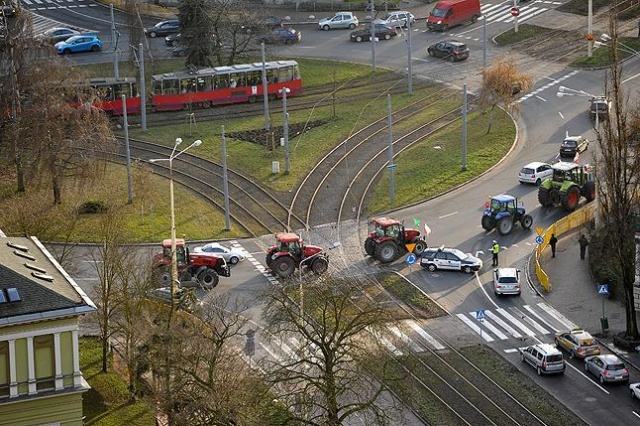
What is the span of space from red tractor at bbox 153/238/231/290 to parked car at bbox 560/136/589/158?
2894cm

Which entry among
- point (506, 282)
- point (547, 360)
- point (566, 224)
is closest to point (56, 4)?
point (566, 224)

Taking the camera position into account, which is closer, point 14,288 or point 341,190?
point 14,288

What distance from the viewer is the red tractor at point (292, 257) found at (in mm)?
80375

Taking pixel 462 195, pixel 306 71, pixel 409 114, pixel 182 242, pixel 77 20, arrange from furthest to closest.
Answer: pixel 77 20, pixel 306 71, pixel 409 114, pixel 462 195, pixel 182 242

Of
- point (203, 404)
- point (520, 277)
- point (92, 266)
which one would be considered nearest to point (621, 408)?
point (520, 277)

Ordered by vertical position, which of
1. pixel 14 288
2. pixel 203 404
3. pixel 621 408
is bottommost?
pixel 621 408

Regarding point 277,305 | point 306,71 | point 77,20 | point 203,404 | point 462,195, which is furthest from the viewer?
point 77,20

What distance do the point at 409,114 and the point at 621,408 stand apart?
154 feet

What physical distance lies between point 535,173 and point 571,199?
548 cm

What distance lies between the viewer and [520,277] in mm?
81062

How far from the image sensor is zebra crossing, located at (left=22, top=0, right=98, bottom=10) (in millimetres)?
131500

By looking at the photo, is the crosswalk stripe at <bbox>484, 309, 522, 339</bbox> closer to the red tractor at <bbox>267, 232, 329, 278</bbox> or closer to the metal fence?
the metal fence

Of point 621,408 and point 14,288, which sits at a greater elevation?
point 14,288

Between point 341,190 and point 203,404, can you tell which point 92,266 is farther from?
point 203,404
